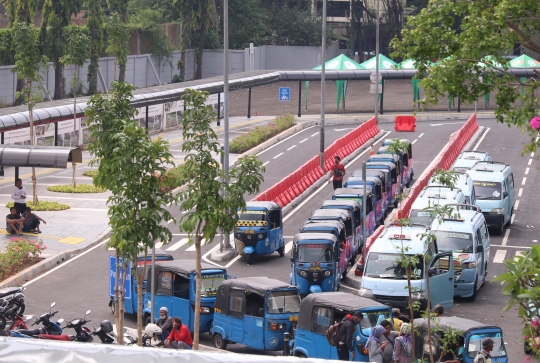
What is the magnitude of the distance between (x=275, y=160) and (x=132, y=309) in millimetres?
24874

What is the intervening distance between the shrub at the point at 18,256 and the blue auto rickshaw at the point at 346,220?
27.4ft

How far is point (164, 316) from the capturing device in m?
19.6

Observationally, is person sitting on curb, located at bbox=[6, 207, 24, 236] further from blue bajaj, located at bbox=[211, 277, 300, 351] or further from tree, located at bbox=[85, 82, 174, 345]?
tree, located at bbox=[85, 82, 174, 345]

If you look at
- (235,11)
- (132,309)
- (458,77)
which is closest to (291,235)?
(132,309)

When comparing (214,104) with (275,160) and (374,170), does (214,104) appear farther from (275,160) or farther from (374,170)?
(374,170)

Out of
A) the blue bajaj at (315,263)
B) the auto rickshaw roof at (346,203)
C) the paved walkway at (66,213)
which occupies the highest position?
the auto rickshaw roof at (346,203)

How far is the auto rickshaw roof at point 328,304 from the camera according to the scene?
18688 mm

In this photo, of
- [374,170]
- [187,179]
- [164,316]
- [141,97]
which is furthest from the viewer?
[141,97]

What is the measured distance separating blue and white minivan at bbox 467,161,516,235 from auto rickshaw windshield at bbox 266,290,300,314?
1357cm

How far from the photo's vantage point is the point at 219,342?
20.7 metres

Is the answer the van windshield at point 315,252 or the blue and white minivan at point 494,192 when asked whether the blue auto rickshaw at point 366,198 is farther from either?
the van windshield at point 315,252

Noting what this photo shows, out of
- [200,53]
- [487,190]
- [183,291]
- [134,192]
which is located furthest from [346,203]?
[200,53]

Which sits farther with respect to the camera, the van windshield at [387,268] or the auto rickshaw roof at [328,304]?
the van windshield at [387,268]

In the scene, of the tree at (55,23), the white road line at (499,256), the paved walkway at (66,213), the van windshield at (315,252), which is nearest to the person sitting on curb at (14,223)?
the paved walkway at (66,213)
